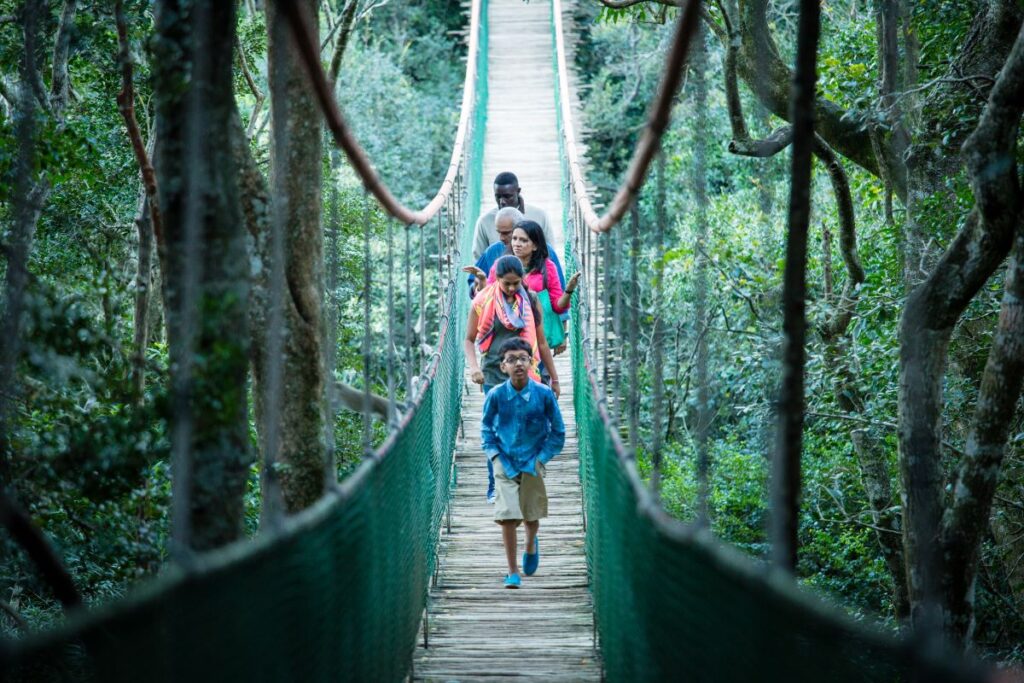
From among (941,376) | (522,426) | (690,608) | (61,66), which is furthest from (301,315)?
(61,66)

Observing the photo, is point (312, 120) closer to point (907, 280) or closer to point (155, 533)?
point (155, 533)

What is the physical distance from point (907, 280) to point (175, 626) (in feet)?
10.8

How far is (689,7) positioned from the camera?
181 cm

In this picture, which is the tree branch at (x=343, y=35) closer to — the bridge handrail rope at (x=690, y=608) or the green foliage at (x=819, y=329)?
the green foliage at (x=819, y=329)

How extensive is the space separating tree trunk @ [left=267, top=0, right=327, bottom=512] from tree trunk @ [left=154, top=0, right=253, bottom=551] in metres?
0.80

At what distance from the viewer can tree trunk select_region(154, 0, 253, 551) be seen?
179 cm

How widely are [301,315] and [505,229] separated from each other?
1.75m

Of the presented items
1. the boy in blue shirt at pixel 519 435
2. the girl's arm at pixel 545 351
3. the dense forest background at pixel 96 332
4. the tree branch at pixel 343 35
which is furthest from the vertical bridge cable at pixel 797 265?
the tree branch at pixel 343 35

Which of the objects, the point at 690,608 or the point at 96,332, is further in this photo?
the point at 96,332

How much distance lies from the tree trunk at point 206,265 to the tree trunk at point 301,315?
2.62ft

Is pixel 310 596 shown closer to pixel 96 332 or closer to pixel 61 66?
pixel 96 332

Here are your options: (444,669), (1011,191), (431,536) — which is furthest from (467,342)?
(1011,191)

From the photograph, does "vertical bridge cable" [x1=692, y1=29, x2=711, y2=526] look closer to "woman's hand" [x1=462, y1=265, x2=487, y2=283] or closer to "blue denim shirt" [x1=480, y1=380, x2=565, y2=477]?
"blue denim shirt" [x1=480, y1=380, x2=565, y2=477]

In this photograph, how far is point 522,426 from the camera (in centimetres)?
348
